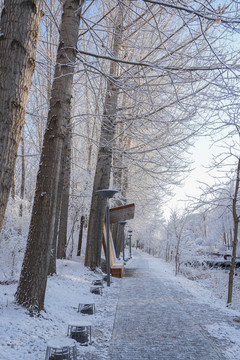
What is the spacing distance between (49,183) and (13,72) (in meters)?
2.71

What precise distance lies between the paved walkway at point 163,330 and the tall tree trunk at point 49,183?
1541 mm

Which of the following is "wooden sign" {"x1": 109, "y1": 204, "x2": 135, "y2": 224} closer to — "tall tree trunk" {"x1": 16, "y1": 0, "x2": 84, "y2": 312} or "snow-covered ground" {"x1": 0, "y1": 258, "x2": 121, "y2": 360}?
"snow-covered ground" {"x1": 0, "y1": 258, "x2": 121, "y2": 360}

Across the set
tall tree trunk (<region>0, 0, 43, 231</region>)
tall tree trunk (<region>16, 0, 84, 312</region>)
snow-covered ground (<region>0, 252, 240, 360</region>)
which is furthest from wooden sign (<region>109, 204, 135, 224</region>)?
tall tree trunk (<region>0, 0, 43, 231</region>)

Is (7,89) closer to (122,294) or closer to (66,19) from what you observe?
(66,19)

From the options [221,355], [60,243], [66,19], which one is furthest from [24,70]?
[60,243]

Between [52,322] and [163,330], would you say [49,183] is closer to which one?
[52,322]

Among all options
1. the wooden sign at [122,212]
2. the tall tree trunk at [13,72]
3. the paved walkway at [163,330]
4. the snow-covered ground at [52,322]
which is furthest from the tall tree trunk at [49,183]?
the wooden sign at [122,212]

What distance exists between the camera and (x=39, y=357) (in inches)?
136

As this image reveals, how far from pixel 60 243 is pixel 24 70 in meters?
10.8

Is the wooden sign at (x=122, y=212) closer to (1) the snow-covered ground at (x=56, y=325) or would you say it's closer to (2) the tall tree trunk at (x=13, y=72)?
(1) the snow-covered ground at (x=56, y=325)

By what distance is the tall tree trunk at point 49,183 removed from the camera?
495 centimetres

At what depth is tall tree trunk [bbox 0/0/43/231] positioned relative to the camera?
2549 millimetres

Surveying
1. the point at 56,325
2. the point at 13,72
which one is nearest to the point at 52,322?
the point at 56,325

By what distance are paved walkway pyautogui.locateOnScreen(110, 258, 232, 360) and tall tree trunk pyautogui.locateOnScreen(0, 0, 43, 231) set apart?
2748 mm
